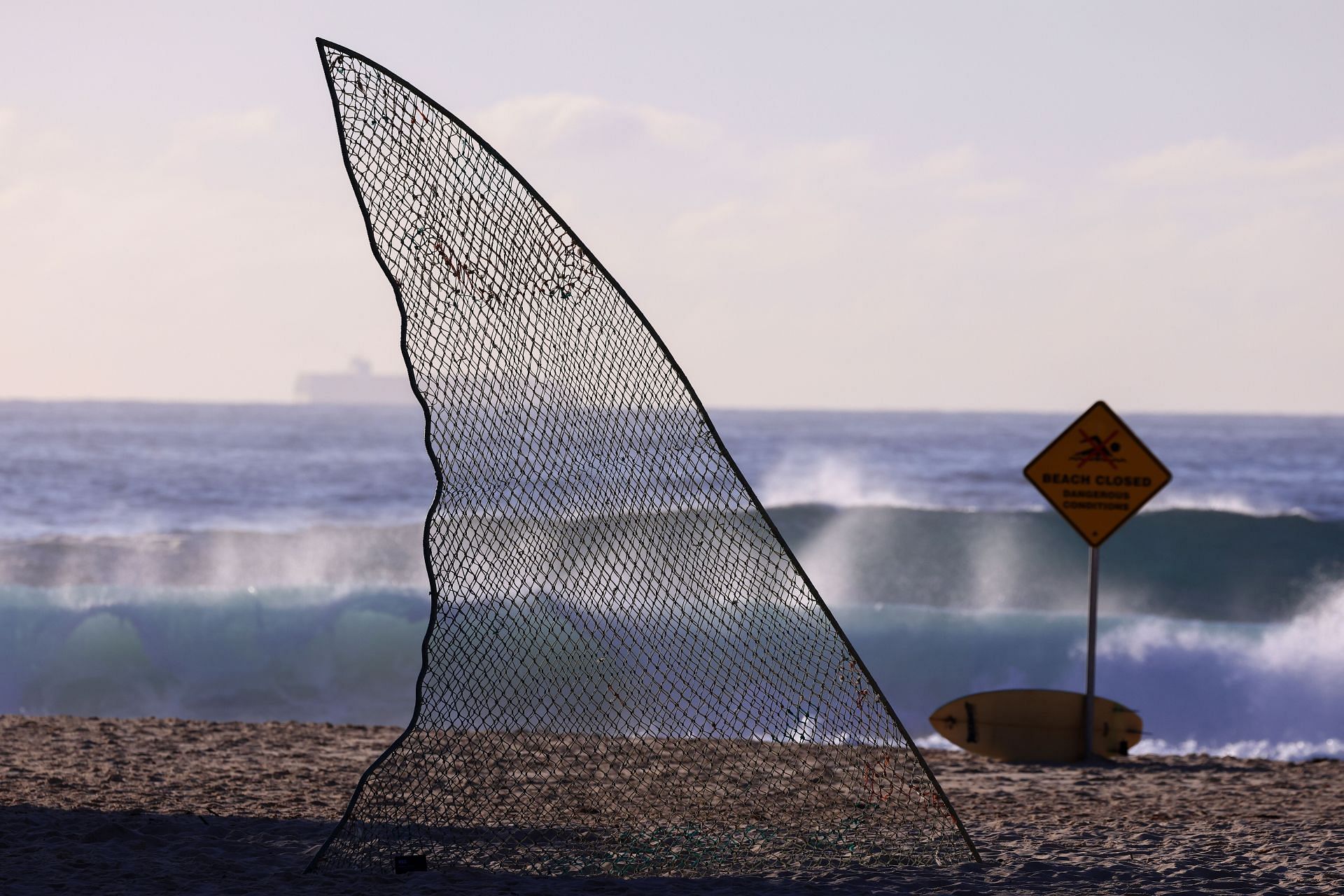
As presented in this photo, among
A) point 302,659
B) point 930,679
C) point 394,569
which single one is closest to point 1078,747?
point 930,679

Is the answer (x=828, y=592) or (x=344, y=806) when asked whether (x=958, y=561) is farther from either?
(x=344, y=806)

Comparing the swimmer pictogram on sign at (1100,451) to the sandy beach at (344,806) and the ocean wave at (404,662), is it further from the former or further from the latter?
the ocean wave at (404,662)

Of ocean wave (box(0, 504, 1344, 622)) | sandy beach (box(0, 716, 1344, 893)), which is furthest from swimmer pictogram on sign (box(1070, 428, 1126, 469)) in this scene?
ocean wave (box(0, 504, 1344, 622))

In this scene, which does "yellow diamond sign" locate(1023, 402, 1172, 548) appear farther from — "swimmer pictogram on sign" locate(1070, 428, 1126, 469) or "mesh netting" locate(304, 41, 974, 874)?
"mesh netting" locate(304, 41, 974, 874)

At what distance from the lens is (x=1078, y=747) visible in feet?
31.0

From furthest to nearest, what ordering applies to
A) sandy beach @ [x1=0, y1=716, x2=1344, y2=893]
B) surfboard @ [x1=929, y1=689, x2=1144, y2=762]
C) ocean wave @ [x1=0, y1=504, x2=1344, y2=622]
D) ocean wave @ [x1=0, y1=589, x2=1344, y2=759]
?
ocean wave @ [x1=0, y1=504, x2=1344, y2=622]
ocean wave @ [x1=0, y1=589, x2=1344, y2=759]
surfboard @ [x1=929, y1=689, x2=1144, y2=762]
sandy beach @ [x1=0, y1=716, x2=1344, y2=893]

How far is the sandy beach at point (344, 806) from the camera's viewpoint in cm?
565

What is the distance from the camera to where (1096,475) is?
9.70 meters

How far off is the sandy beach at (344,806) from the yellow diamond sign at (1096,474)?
1695mm

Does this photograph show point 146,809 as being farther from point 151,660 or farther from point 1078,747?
point 151,660

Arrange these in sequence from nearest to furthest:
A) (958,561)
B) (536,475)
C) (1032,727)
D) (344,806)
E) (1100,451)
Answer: (536,475)
(344,806)
(1032,727)
(1100,451)
(958,561)

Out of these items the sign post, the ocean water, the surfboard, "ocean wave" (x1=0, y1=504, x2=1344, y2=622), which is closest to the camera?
the surfboard

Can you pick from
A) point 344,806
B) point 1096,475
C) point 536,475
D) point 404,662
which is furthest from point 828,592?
point 536,475

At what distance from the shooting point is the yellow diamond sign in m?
9.60
